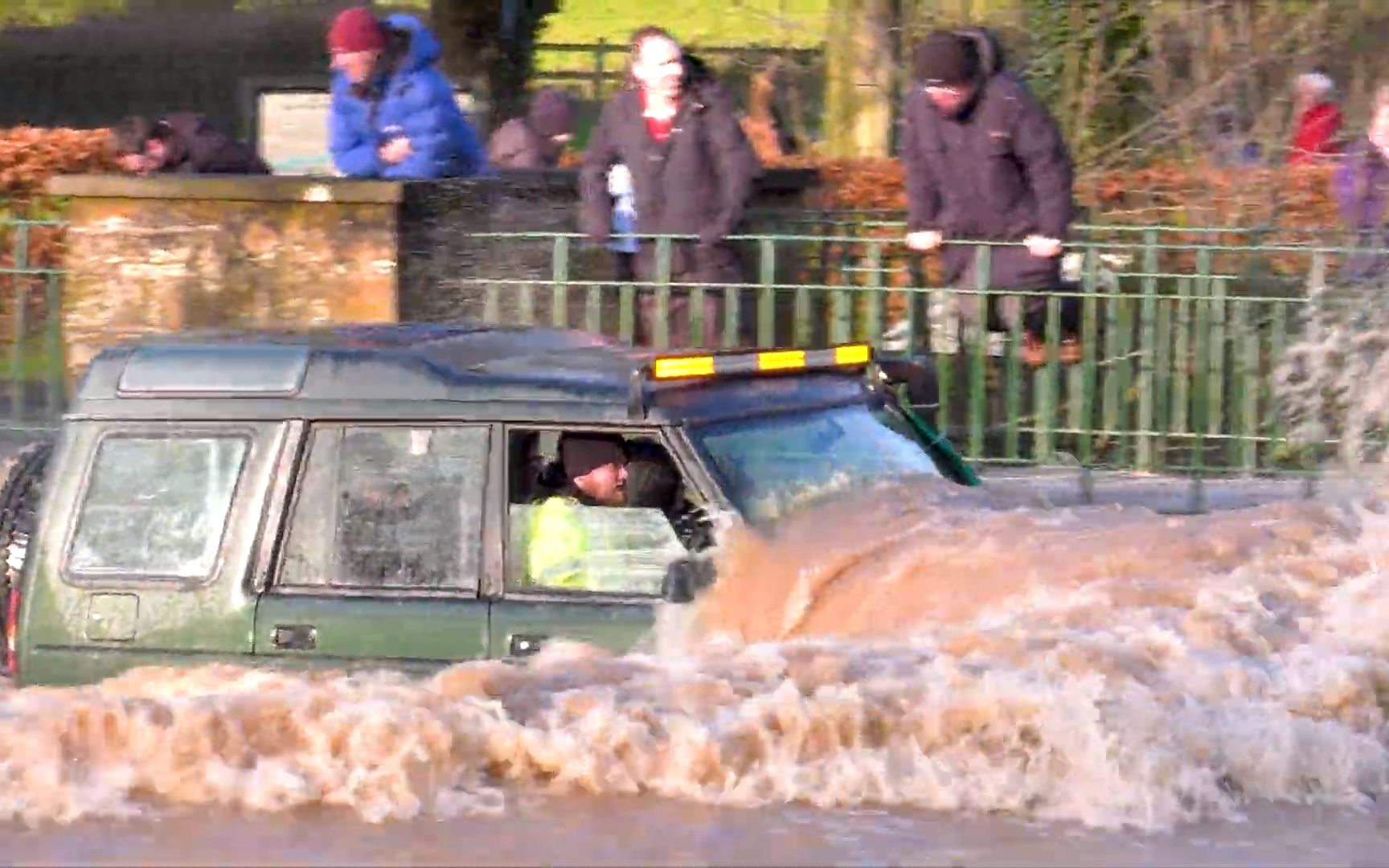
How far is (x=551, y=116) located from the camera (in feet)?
51.8

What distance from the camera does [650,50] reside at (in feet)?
37.2

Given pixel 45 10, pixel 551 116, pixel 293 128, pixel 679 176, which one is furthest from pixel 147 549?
pixel 45 10

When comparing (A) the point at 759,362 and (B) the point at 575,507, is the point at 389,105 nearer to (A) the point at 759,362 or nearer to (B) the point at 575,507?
(A) the point at 759,362

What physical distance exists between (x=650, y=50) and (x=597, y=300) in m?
1.09

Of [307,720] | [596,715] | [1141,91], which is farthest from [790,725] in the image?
[1141,91]

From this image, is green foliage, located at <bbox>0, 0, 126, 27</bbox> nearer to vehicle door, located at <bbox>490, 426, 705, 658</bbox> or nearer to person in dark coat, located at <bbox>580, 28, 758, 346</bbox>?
person in dark coat, located at <bbox>580, 28, 758, 346</bbox>

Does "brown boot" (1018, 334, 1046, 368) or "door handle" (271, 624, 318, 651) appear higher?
"brown boot" (1018, 334, 1046, 368)

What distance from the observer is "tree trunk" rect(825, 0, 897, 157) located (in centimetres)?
1608

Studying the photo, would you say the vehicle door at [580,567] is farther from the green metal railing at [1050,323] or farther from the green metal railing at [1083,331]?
the green metal railing at [1083,331]

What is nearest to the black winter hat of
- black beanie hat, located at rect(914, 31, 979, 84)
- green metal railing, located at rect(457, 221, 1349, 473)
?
green metal railing, located at rect(457, 221, 1349, 473)

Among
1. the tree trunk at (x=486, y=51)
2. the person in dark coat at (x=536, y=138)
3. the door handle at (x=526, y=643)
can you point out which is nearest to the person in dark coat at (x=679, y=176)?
the person in dark coat at (x=536, y=138)

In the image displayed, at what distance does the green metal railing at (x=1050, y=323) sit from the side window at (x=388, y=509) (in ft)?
13.5

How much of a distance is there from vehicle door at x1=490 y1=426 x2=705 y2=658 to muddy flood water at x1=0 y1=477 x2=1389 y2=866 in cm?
7

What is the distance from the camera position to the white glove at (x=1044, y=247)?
10.9 metres
